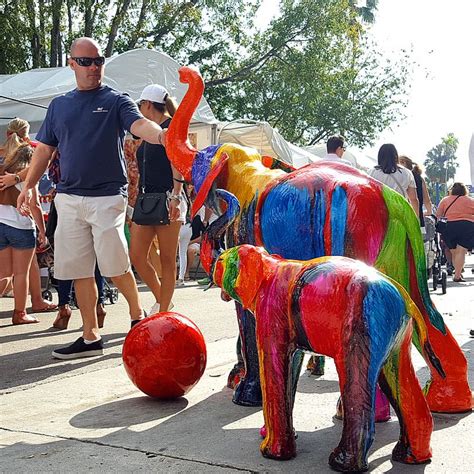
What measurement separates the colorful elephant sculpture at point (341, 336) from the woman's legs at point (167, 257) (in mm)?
3208

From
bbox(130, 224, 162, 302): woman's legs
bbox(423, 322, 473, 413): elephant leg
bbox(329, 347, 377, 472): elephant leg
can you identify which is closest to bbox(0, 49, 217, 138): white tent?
bbox(130, 224, 162, 302): woman's legs

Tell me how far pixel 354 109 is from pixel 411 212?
30725 millimetres

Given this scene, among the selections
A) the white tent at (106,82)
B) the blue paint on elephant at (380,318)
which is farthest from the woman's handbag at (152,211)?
the white tent at (106,82)

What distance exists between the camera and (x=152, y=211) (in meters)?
6.32

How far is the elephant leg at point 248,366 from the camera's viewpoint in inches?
156

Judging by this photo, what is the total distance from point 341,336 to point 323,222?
87cm

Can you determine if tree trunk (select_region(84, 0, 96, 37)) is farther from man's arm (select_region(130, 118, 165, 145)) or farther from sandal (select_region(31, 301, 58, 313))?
man's arm (select_region(130, 118, 165, 145))

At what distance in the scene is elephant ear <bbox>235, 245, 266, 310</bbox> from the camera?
3170 mm

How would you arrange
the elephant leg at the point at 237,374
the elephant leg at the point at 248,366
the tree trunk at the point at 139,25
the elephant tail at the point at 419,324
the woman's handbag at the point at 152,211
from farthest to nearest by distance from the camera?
the tree trunk at the point at 139,25
the woman's handbag at the point at 152,211
the elephant leg at the point at 237,374
the elephant leg at the point at 248,366
the elephant tail at the point at 419,324

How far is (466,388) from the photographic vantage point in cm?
399

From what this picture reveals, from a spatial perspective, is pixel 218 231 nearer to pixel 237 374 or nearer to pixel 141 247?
pixel 237 374

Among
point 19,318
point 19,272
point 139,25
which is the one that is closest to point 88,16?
point 139,25

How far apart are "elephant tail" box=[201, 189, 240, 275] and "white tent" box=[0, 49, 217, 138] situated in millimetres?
7827

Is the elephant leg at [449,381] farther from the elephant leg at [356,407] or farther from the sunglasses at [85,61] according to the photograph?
the sunglasses at [85,61]
